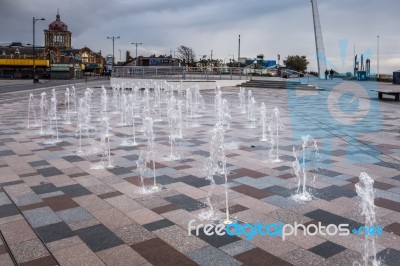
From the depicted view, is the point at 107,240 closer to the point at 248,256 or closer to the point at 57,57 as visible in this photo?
the point at 248,256

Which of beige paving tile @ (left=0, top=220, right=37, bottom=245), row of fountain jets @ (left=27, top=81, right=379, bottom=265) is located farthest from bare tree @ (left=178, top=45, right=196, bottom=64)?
beige paving tile @ (left=0, top=220, right=37, bottom=245)

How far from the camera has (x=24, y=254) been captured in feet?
13.5

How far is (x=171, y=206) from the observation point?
5.57 meters

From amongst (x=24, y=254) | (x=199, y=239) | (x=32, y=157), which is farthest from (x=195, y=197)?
(x=32, y=157)

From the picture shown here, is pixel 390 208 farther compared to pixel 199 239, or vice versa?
pixel 390 208

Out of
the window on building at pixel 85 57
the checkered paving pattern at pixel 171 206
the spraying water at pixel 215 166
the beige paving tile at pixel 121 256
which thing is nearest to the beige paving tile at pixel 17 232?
the checkered paving pattern at pixel 171 206

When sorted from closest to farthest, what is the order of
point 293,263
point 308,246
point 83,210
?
point 293,263 → point 308,246 → point 83,210

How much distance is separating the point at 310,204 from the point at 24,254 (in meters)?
3.70

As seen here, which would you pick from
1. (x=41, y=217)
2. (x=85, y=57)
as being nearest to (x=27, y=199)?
(x=41, y=217)

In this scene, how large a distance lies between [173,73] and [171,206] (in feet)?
94.1

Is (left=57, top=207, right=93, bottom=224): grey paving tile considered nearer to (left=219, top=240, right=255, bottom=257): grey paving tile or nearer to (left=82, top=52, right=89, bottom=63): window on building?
(left=219, top=240, right=255, bottom=257): grey paving tile

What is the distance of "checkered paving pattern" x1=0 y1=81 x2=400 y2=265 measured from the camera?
4133 mm

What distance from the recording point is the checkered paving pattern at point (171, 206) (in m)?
4.13

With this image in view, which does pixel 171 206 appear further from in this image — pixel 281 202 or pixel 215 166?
pixel 215 166
